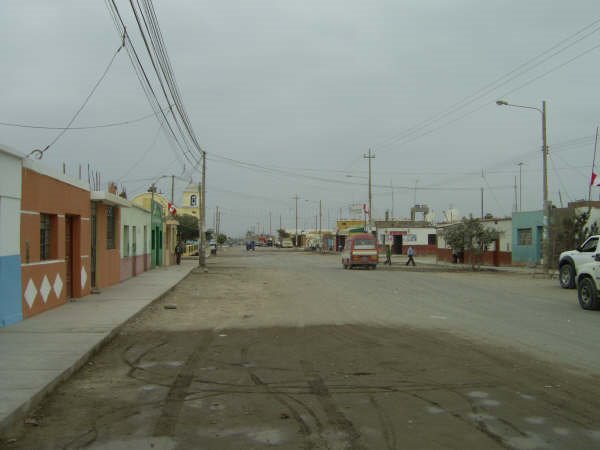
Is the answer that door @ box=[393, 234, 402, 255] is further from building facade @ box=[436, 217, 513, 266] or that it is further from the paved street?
the paved street

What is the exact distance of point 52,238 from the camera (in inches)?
567

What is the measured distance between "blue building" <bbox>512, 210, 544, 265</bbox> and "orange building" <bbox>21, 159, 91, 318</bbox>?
94.9ft

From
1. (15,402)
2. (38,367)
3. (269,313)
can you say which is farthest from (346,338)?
(15,402)

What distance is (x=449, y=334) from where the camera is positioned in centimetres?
1109

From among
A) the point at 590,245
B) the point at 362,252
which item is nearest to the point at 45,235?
the point at 590,245

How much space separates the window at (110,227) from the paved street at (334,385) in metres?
8.24

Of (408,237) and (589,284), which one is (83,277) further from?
(408,237)

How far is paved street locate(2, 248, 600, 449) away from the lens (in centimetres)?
525

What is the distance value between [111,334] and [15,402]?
15.8 feet

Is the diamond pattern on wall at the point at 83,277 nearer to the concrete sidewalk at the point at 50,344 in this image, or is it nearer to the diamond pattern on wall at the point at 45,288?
the concrete sidewalk at the point at 50,344

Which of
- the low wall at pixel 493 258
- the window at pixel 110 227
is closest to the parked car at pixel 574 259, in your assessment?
the low wall at pixel 493 258

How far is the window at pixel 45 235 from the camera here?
13.7 m

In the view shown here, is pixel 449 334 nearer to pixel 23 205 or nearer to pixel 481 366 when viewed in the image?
pixel 481 366

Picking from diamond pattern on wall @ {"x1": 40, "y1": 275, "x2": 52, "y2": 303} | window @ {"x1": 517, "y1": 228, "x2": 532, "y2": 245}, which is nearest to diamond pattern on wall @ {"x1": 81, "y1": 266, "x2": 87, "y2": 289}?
diamond pattern on wall @ {"x1": 40, "y1": 275, "x2": 52, "y2": 303}
